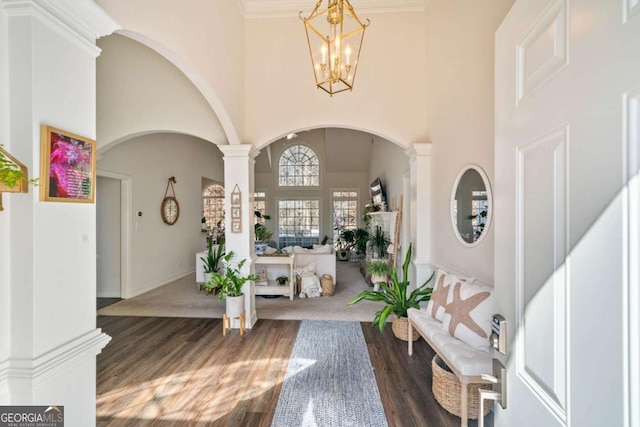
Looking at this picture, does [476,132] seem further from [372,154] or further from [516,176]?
[372,154]

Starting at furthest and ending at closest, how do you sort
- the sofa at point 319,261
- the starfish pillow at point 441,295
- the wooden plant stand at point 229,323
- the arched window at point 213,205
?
1. the arched window at point 213,205
2. the sofa at point 319,261
3. the wooden plant stand at point 229,323
4. the starfish pillow at point 441,295

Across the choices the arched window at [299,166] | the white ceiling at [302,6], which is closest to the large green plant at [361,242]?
the arched window at [299,166]

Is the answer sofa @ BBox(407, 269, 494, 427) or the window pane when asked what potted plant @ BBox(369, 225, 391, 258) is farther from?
the window pane

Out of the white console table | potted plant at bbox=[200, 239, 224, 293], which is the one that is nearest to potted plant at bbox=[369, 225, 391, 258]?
the white console table

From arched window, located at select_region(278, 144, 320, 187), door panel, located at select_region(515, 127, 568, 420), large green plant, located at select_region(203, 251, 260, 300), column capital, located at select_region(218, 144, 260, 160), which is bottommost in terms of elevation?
large green plant, located at select_region(203, 251, 260, 300)

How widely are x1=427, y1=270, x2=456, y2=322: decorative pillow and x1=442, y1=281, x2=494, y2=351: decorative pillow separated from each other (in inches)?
4.8

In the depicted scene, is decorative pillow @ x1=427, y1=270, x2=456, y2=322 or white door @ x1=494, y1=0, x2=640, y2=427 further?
decorative pillow @ x1=427, y1=270, x2=456, y2=322

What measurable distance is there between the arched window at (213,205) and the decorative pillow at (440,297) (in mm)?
6939

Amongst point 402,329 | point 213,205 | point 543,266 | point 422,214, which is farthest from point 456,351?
point 213,205

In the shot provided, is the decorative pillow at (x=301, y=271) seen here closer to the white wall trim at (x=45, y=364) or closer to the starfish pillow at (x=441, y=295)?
the starfish pillow at (x=441, y=295)

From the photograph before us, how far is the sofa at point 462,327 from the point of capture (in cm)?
186

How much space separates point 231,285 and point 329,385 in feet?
5.71

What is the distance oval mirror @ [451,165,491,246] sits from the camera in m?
2.43

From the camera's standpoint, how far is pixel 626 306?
1.77 feet
